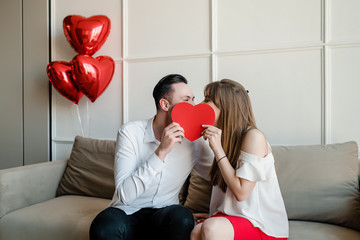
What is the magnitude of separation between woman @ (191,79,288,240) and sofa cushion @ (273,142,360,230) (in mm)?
304

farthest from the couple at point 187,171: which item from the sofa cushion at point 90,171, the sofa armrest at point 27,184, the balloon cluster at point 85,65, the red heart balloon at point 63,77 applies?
the red heart balloon at point 63,77

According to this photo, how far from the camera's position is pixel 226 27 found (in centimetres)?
222

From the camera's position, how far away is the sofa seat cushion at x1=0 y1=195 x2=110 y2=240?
5.42 ft

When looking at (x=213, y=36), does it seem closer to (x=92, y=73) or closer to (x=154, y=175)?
(x=92, y=73)

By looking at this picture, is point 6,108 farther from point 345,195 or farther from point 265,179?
point 345,195

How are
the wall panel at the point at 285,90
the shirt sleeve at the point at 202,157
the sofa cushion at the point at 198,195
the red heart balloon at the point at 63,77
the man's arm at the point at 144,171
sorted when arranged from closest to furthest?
the man's arm at the point at 144,171 < the shirt sleeve at the point at 202,157 < the sofa cushion at the point at 198,195 < the wall panel at the point at 285,90 < the red heart balloon at the point at 63,77

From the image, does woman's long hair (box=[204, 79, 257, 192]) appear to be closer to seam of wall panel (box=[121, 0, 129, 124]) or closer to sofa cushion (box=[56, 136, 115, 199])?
sofa cushion (box=[56, 136, 115, 199])

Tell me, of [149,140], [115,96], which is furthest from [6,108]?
[149,140]

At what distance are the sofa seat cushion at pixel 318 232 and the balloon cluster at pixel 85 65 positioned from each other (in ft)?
5.69

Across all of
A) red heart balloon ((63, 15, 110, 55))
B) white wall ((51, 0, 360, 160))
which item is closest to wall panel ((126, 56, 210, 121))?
white wall ((51, 0, 360, 160))

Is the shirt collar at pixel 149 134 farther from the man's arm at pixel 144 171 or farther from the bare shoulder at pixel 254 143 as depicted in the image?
the bare shoulder at pixel 254 143

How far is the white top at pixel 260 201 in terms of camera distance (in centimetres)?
127

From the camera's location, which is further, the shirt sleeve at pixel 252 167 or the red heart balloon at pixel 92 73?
the red heart balloon at pixel 92 73

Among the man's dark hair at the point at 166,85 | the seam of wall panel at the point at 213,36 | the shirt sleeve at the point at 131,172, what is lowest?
the shirt sleeve at the point at 131,172
